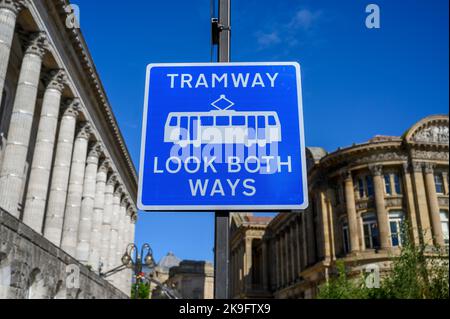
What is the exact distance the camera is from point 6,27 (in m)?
19.4

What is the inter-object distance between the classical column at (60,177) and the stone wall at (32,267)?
2272 millimetres

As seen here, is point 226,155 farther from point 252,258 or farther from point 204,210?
point 252,258

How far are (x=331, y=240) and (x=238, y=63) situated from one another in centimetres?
4838

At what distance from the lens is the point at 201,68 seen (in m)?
4.00

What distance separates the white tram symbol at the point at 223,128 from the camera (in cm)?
365

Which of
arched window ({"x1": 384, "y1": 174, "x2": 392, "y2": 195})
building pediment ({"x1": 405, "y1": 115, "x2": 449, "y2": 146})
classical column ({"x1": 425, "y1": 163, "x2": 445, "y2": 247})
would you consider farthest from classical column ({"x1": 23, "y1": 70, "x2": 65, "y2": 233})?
building pediment ({"x1": 405, "y1": 115, "x2": 449, "y2": 146})

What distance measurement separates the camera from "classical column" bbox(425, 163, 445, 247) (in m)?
43.1

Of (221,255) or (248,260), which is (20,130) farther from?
(248,260)

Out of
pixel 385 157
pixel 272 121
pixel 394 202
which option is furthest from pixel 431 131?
pixel 272 121

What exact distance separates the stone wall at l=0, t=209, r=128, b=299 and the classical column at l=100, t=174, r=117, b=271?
42.1ft

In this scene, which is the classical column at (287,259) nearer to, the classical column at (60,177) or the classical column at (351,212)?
the classical column at (351,212)

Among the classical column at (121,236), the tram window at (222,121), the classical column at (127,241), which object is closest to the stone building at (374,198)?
the classical column at (127,241)

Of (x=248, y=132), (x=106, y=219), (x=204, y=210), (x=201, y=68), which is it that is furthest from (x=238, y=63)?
(x=106, y=219)

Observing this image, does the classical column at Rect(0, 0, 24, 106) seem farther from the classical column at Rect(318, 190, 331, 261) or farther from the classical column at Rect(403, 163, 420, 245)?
the classical column at Rect(318, 190, 331, 261)
